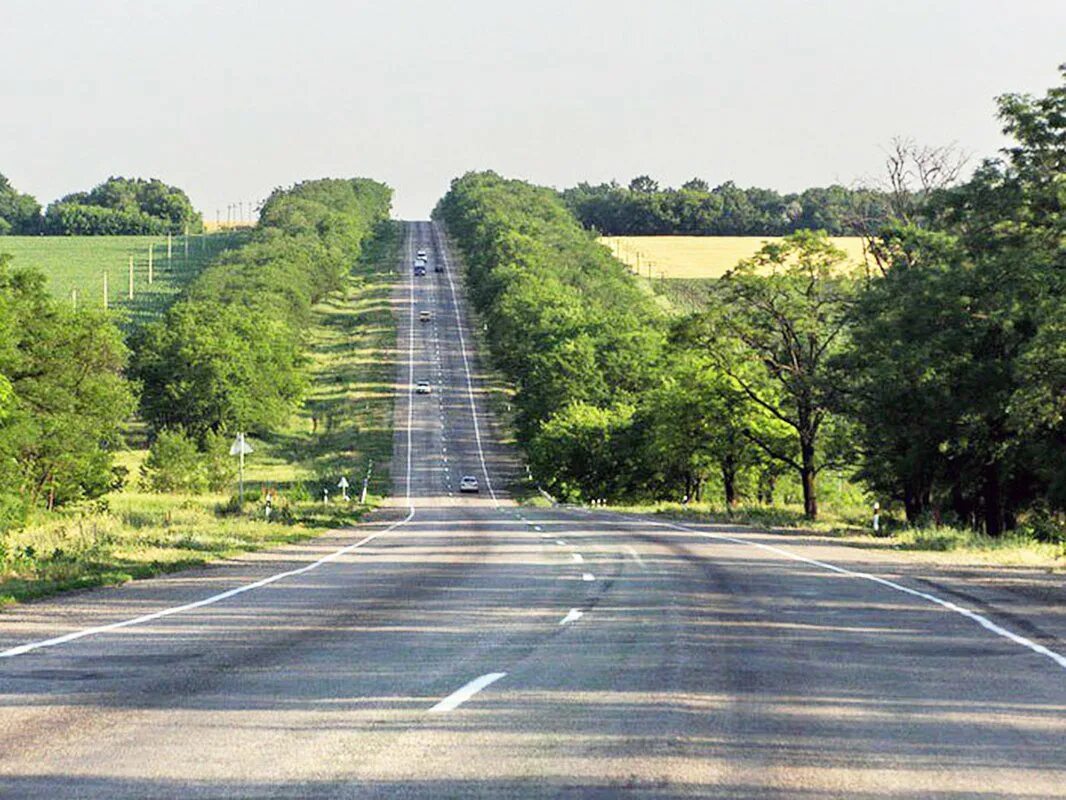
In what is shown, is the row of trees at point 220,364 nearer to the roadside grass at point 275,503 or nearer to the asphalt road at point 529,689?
the roadside grass at point 275,503

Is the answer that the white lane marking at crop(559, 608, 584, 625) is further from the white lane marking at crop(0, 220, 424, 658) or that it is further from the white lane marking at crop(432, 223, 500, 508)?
the white lane marking at crop(432, 223, 500, 508)

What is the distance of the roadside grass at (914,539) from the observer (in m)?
30.0

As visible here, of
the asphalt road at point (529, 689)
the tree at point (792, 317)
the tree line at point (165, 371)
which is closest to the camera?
the asphalt road at point (529, 689)

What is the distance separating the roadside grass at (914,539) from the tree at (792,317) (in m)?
2.58

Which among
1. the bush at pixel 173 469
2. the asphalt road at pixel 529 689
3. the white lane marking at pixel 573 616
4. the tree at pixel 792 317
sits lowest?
the bush at pixel 173 469

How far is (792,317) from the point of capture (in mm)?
56656

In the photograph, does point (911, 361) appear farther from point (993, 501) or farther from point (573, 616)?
point (573, 616)

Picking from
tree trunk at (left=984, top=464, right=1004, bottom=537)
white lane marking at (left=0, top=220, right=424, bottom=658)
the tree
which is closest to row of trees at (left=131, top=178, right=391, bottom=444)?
the tree

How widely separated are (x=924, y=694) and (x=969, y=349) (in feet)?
110

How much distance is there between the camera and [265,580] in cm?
2175

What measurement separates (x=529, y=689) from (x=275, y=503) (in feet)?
133

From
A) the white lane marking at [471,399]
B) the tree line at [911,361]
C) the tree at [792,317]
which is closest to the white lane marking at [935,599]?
the tree line at [911,361]

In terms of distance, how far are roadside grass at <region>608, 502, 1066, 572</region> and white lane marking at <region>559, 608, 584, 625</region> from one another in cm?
1311

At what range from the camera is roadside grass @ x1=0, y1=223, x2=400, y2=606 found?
23.0 metres
